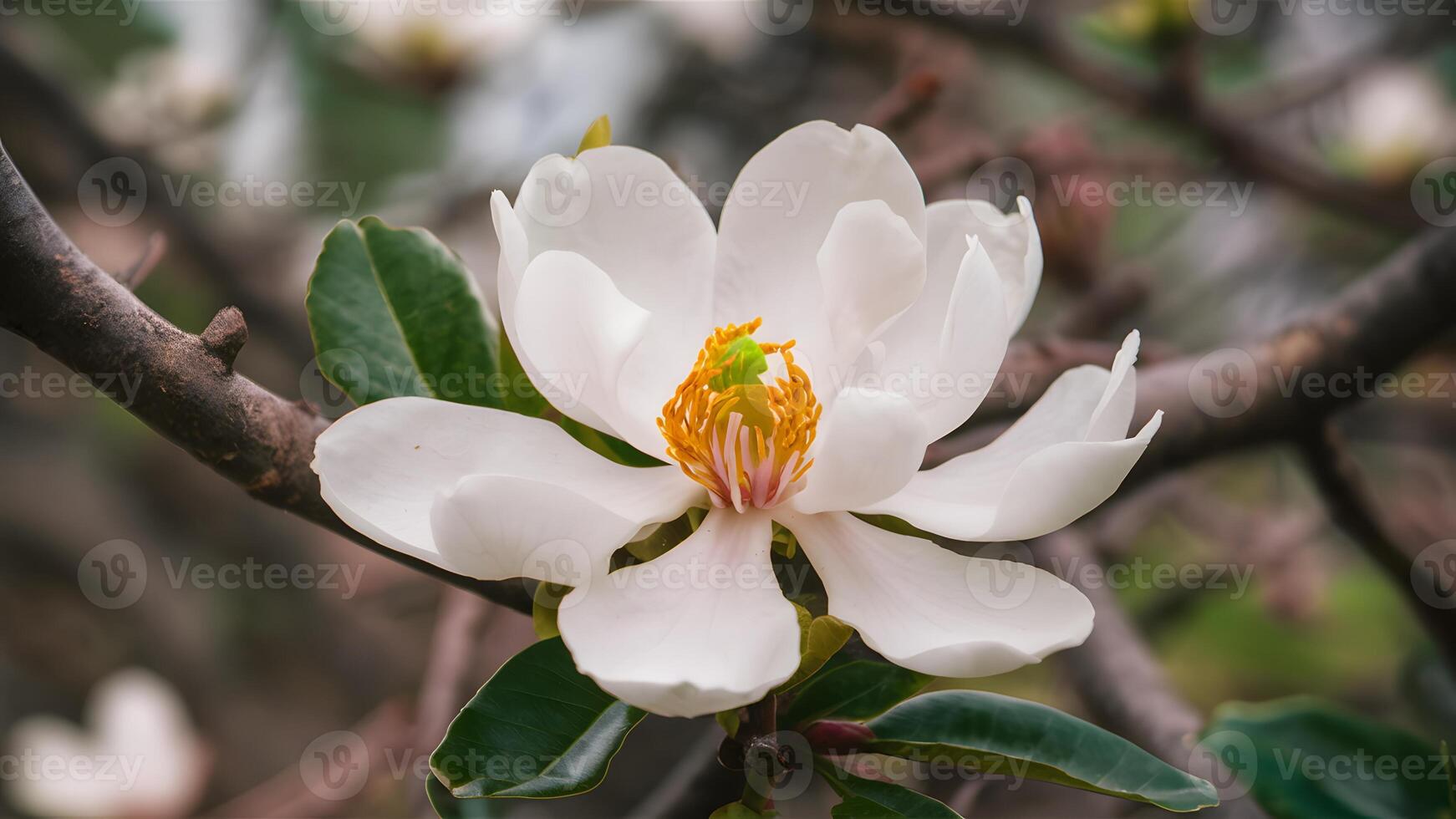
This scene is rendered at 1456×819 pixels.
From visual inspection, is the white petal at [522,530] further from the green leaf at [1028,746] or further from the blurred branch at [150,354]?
the green leaf at [1028,746]

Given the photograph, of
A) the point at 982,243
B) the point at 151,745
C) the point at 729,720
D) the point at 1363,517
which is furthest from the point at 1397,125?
the point at 151,745

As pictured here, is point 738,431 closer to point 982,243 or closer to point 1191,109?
point 982,243

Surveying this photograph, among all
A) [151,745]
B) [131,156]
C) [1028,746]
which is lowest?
[151,745]

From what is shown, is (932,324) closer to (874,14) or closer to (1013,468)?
(1013,468)

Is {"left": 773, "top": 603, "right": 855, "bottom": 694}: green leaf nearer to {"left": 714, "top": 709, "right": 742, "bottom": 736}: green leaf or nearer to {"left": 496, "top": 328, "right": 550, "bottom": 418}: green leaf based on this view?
{"left": 714, "top": 709, "right": 742, "bottom": 736}: green leaf

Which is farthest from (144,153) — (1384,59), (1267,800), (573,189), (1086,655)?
(1384,59)
